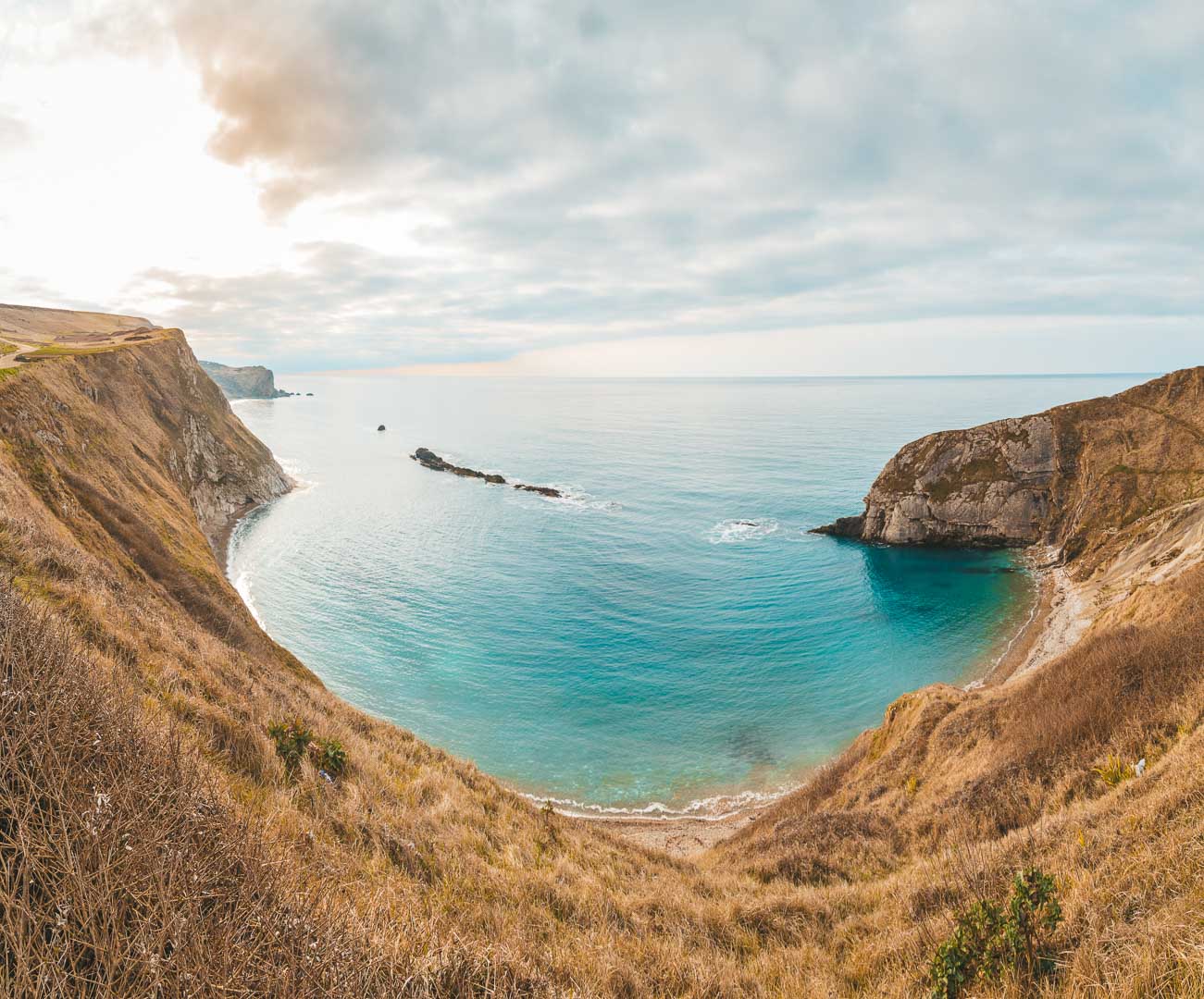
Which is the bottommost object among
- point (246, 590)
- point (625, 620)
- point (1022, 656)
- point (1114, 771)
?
point (625, 620)

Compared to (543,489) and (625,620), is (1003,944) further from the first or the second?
(543,489)

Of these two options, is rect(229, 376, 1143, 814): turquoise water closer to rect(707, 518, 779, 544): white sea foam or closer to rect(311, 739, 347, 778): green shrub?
rect(707, 518, 779, 544): white sea foam

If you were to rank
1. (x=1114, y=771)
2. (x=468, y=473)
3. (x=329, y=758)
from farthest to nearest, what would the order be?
(x=468, y=473)
(x=329, y=758)
(x=1114, y=771)

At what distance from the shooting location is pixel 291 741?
11.7 metres

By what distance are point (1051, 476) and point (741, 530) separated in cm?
3241

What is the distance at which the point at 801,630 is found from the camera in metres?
41.3

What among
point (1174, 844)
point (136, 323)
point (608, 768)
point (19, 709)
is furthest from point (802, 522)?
point (136, 323)

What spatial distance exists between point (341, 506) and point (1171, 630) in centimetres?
8451

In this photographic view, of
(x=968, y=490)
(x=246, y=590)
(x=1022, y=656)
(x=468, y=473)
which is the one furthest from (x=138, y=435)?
(x=968, y=490)

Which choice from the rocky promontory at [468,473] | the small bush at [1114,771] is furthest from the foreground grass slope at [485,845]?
the rocky promontory at [468,473]

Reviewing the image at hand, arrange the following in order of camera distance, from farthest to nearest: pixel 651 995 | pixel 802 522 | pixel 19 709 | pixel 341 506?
pixel 341 506 < pixel 802 522 < pixel 651 995 < pixel 19 709

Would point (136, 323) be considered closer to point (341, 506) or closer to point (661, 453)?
point (341, 506)

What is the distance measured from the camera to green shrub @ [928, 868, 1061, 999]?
6246 millimetres

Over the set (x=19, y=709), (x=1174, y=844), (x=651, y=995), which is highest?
(x=19, y=709)
